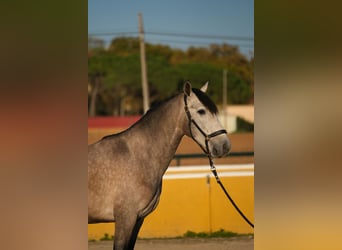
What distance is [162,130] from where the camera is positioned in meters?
2.73

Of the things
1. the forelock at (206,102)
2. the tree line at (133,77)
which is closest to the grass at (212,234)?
the forelock at (206,102)

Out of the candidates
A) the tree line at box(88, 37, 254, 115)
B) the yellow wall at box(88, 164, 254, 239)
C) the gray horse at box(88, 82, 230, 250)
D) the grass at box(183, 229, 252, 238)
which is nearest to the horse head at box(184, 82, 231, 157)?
the gray horse at box(88, 82, 230, 250)

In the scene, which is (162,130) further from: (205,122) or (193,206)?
(193,206)

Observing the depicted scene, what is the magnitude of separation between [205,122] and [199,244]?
3.89ft

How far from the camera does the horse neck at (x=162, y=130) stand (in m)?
2.71

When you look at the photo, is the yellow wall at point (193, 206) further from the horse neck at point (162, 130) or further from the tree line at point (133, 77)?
the tree line at point (133, 77)

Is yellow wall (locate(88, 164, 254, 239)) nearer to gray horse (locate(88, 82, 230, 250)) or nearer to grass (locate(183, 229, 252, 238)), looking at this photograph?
grass (locate(183, 229, 252, 238))

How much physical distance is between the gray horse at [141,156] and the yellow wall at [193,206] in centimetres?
72

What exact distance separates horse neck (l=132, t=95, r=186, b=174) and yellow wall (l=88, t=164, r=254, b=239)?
2.36 ft

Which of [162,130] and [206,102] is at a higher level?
[206,102]

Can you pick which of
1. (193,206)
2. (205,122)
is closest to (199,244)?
(193,206)

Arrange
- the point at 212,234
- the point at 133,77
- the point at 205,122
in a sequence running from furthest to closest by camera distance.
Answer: the point at 133,77, the point at 212,234, the point at 205,122

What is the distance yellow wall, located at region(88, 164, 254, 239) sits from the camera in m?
3.38
